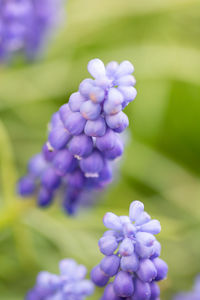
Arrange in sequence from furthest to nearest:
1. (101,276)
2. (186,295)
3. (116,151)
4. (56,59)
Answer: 1. (56,59)
2. (186,295)
3. (116,151)
4. (101,276)

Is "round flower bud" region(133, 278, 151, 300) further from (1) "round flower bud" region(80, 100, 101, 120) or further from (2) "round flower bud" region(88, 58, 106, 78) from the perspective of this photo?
(2) "round flower bud" region(88, 58, 106, 78)

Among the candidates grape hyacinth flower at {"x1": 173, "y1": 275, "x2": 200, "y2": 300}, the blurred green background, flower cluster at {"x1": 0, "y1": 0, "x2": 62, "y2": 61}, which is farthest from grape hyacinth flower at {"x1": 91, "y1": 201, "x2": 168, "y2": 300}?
flower cluster at {"x1": 0, "y1": 0, "x2": 62, "y2": 61}

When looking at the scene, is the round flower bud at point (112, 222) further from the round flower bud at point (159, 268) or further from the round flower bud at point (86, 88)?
the round flower bud at point (86, 88)

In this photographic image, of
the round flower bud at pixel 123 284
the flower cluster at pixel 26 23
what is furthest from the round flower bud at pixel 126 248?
the flower cluster at pixel 26 23

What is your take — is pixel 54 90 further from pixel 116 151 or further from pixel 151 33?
pixel 116 151

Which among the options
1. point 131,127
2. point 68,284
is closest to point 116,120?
point 68,284

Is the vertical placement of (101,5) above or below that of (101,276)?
above

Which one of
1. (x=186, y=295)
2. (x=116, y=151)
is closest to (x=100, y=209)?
(x=186, y=295)
